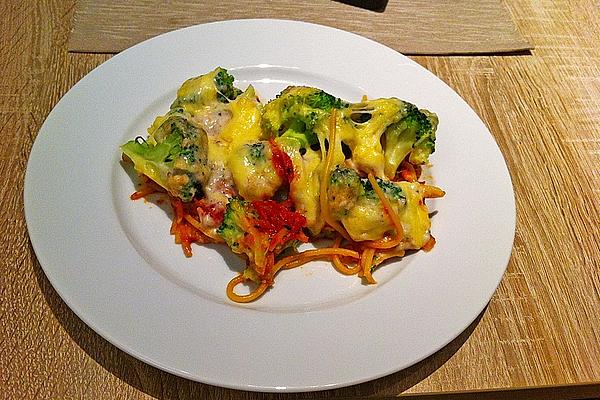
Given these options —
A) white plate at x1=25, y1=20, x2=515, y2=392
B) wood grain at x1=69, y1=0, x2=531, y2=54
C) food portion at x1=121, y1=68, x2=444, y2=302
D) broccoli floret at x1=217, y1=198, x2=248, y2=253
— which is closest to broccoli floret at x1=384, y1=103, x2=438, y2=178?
food portion at x1=121, y1=68, x2=444, y2=302

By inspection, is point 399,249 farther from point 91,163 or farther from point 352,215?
point 91,163

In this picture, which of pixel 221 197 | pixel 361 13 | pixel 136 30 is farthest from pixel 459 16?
pixel 221 197

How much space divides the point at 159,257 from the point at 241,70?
708mm

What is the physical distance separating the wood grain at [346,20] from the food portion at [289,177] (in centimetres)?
64

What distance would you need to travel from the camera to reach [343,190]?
1.39 m

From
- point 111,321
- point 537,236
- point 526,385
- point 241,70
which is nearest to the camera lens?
point 111,321

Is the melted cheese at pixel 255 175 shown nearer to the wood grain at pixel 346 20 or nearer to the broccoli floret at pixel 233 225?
the broccoli floret at pixel 233 225

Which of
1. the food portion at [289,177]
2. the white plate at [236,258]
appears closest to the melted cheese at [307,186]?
the food portion at [289,177]

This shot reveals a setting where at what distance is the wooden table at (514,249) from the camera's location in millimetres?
1311

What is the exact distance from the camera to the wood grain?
6.90ft

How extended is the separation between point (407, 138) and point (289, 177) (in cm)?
34

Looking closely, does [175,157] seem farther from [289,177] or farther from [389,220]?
[389,220]

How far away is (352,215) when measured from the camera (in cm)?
141

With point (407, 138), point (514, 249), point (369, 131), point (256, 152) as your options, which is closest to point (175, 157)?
point (256, 152)
